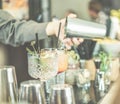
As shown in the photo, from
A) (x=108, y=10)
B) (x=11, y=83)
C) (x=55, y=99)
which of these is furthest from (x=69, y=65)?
(x=108, y=10)

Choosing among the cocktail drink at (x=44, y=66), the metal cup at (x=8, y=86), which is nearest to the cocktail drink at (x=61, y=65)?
the cocktail drink at (x=44, y=66)

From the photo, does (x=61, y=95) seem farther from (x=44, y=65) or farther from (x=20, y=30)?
(x=20, y=30)

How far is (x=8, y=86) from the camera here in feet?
4.24

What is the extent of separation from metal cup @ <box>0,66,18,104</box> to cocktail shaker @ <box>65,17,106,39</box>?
0.38m

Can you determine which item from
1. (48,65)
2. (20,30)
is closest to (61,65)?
(48,65)

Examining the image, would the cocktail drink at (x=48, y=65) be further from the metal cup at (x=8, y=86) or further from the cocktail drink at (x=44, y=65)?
the metal cup at (x=8, y=86)

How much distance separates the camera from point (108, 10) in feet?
20.0

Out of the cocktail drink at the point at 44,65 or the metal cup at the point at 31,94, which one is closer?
the metal cup at the point at 31,94

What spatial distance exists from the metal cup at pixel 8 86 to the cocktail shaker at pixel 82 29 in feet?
1.23

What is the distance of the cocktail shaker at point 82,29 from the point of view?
5.17 feet

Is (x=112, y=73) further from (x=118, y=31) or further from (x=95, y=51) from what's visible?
(x=118, y=31)

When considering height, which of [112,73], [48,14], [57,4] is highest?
[57,4]

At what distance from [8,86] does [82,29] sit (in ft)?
1.54

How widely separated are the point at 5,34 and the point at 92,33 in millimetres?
581
